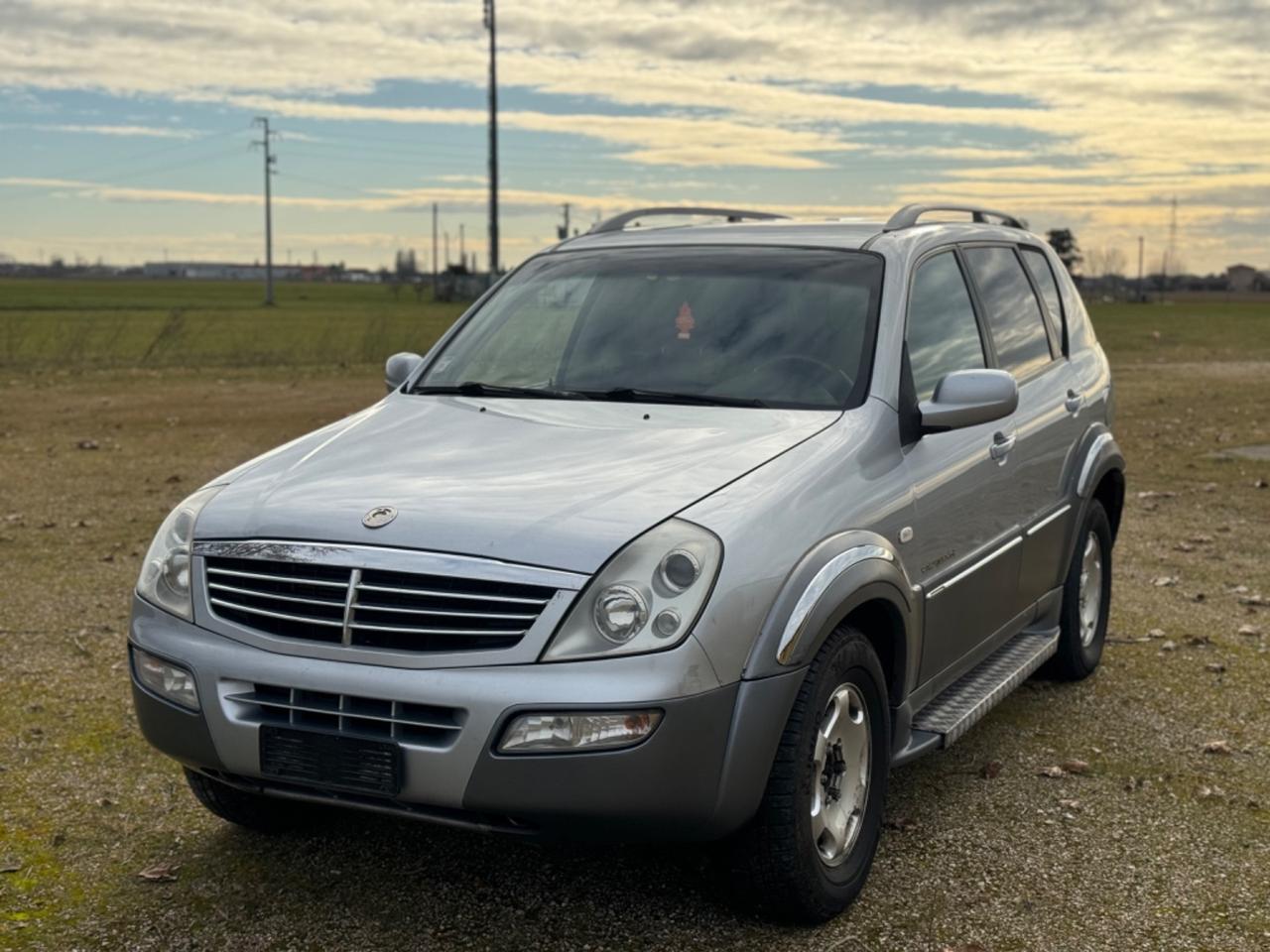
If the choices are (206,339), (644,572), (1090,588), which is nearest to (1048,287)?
(1090,588)

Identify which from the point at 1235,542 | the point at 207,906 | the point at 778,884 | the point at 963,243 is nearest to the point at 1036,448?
the point at 963,243

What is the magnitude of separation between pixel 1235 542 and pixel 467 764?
24.1ft

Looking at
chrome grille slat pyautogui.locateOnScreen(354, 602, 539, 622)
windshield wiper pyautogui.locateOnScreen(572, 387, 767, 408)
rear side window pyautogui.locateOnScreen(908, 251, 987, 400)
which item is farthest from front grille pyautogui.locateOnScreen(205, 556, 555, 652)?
rear side window pyautogui.locateOnScreen(908, 251, 987, 400)

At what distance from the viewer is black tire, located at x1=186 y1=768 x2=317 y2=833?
165 inches

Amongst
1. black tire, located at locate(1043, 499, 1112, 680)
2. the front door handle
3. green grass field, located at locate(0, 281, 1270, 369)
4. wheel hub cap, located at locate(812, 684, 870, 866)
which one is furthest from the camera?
green grass field, located at locate(0, 281, 1270, 369)

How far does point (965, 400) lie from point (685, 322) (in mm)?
971

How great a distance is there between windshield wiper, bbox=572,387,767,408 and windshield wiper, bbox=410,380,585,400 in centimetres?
6

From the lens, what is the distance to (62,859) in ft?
13.9

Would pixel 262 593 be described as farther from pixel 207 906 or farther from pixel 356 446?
pixel 207 906

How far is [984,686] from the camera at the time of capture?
4820mm

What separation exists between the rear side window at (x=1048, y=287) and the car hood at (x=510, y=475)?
2.24 metres

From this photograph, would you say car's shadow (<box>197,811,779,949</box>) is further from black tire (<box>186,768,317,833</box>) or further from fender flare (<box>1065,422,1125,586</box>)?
fender flare (<box>1065,422,1125,586</box>)

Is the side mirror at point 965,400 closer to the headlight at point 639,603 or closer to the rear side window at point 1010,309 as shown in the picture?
the rear side window at point 1010,309

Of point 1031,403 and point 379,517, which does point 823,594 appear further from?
point 1031,403
